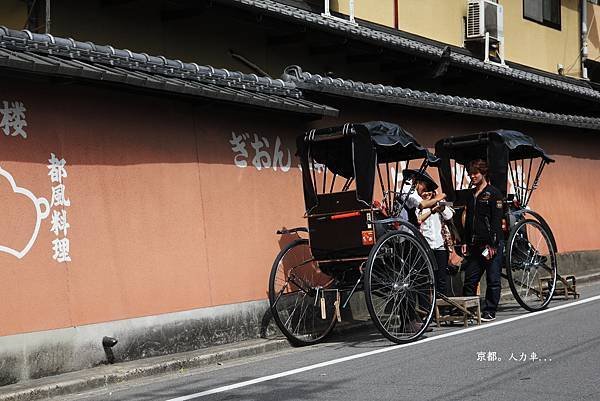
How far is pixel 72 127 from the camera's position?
923 cm

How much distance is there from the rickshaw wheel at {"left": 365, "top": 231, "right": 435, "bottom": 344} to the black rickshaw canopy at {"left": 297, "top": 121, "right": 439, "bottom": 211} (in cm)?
63

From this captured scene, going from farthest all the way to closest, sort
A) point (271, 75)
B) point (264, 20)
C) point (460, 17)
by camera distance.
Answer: point (460, 17) < point (271, 75) < point (264, 20)

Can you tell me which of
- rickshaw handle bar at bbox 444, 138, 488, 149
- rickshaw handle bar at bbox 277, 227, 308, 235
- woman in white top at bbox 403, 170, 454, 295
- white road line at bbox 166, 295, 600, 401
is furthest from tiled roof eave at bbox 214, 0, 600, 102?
white road line at bbox 166, 295, 600, 401

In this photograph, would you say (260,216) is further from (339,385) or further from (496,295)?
(339,385)

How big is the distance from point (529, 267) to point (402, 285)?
9.53 feet

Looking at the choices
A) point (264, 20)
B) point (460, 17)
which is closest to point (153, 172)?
point (264, 20)

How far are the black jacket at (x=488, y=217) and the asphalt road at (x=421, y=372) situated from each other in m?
1.46

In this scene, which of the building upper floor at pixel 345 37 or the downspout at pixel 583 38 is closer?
the building upper floor at pixel 345 37

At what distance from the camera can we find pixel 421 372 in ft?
26.1

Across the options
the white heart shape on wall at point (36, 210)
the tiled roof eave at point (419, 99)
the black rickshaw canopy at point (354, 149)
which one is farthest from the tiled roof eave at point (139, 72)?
the white heart shape on wall at point (36, 210)

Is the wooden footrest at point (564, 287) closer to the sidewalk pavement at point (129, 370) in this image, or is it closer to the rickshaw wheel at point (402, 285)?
the rickshaw wheel at point (402, 285)

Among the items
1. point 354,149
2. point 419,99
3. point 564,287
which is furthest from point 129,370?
point 564,287

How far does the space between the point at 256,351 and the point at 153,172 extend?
234 cm

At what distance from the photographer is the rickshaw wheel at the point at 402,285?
10.0 meters
